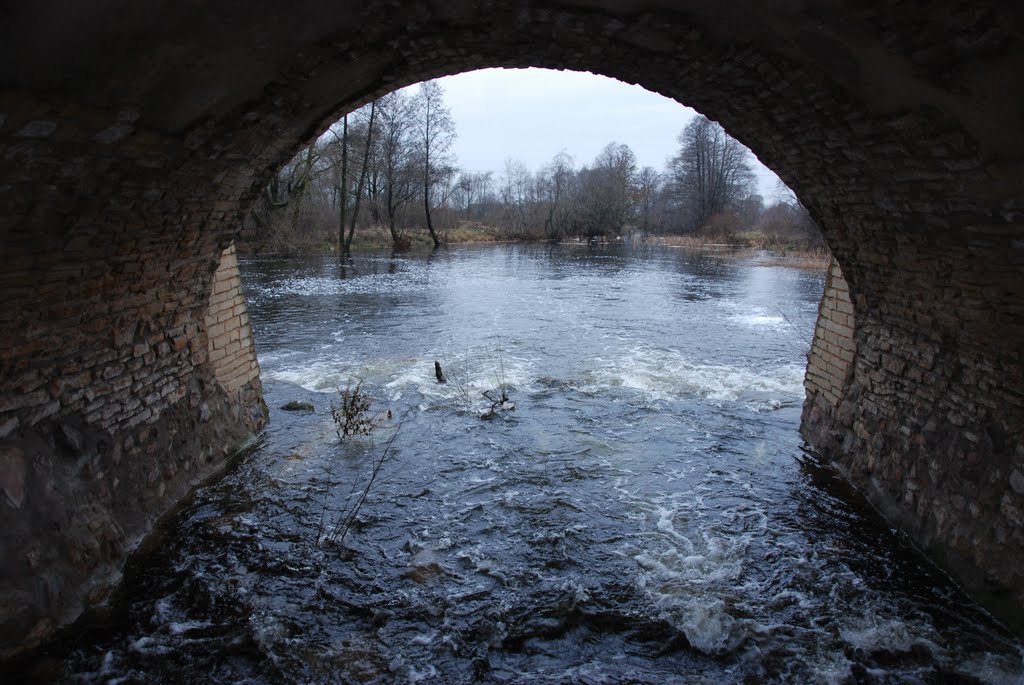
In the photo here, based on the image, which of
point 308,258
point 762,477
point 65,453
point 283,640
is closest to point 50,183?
point 65,453

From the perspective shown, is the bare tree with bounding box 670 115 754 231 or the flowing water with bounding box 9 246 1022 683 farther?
the bare tree with bounding box 670 115 754 231

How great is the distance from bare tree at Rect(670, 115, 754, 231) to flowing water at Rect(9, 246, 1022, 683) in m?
46.5

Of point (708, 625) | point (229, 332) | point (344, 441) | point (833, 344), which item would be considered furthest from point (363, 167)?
point (708, 625)

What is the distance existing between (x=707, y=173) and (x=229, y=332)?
54.6 meters

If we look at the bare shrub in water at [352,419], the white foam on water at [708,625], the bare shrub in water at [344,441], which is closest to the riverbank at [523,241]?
the bare shrub in water at [344,441]

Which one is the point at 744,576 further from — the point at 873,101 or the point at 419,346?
the point at 419,346

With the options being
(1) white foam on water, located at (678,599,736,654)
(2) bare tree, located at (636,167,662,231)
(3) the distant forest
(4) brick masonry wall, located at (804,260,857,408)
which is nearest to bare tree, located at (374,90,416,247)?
(3) the distant forest

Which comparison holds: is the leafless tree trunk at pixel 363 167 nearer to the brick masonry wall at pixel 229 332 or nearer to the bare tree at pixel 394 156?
the bare tree at pixel 394 156

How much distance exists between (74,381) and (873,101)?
5.61m

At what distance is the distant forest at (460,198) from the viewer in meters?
29.8

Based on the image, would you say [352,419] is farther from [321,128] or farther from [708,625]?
[708,625]

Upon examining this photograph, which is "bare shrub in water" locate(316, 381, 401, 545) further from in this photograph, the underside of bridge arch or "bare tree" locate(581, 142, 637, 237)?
"bare tree" locate(581, 142, 637, 237)

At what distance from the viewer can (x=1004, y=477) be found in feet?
13.8

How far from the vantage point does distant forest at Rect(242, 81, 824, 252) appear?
1174 inches
